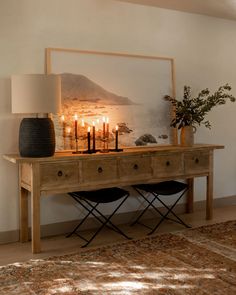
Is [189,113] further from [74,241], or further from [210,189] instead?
[74,241]

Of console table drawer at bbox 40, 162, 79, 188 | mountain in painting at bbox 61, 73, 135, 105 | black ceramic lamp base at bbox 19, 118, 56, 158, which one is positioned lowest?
console table drawer at bbox 40, 162, 79, 188

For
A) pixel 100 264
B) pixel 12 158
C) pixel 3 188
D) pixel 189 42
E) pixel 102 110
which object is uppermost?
pixel 189 42

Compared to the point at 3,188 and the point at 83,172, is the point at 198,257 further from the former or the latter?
the point at 3,188

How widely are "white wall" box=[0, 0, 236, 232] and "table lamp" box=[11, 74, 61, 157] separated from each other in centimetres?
34

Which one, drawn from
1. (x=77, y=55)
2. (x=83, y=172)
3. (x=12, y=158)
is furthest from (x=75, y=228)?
(x=77, y=55)

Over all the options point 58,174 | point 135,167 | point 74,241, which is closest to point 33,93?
point 58,174

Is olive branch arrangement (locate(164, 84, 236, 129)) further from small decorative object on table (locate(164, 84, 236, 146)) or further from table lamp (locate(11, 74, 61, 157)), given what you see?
table lamp (locate(11, 74, 61, 157))

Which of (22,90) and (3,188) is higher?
(22,90)

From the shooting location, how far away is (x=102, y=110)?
4.22m

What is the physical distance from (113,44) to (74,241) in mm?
2085

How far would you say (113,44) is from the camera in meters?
4.31

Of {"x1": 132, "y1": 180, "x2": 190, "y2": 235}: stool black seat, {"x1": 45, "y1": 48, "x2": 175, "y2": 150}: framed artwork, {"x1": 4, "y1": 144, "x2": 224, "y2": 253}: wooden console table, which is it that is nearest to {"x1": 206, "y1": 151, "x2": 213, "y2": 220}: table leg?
{"x1": 4, "y1": 144, "x2": 224, "y2": 253}: wooden console table

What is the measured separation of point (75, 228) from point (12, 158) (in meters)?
1.13

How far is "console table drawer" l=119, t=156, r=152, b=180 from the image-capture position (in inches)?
153
